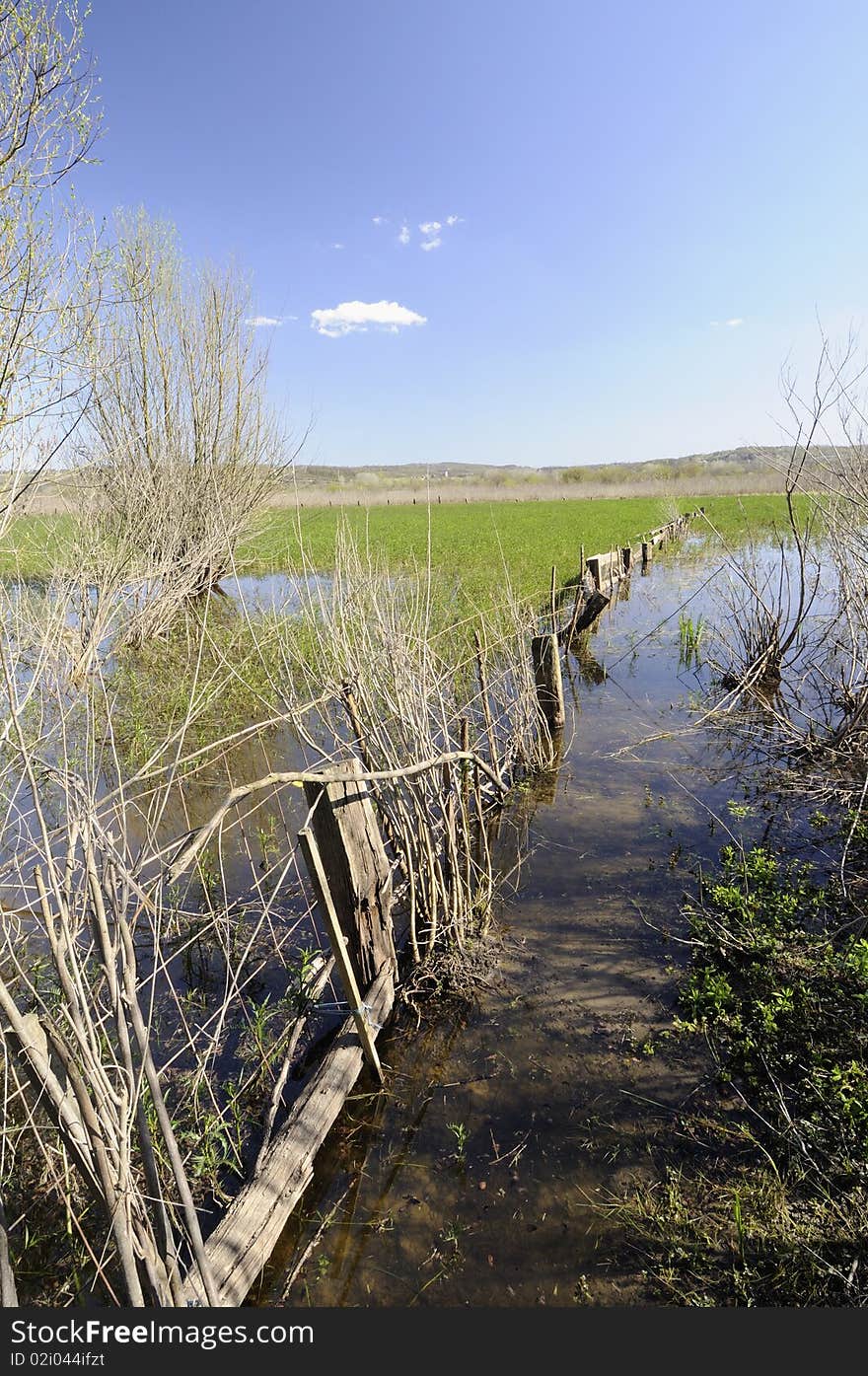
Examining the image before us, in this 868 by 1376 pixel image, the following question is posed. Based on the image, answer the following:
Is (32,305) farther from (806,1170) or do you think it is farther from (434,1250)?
(806,1170)

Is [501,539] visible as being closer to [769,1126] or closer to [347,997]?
[347,997]

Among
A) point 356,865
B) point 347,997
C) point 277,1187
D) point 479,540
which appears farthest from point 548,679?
point 479,540

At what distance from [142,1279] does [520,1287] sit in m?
1.27

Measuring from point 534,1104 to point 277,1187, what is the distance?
119 centimetres

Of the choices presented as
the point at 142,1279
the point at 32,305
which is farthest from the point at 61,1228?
the point at 32,305

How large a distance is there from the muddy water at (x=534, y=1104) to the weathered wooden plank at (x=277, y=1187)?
21 centimetres

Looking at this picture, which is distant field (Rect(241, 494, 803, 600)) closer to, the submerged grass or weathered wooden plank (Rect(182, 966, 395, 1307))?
the submerged grass

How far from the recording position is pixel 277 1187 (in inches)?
95.4

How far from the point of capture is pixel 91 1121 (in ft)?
5.22

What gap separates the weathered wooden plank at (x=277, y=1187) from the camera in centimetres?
213

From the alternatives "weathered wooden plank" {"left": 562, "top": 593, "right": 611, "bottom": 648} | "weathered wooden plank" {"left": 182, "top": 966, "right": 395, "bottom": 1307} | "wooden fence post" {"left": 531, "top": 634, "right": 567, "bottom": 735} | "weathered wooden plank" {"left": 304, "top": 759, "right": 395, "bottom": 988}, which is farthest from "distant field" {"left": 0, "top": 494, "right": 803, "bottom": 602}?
"weathered wooden plank" {"left": 182, "top": 966, "right": 395, "bottom": 1307}

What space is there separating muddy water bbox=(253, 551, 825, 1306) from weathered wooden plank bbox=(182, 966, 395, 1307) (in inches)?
8.1

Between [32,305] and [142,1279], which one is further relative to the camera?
[32,305]

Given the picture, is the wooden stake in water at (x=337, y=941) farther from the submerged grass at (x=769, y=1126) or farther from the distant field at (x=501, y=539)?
the distant field at (x=501, y=539)
